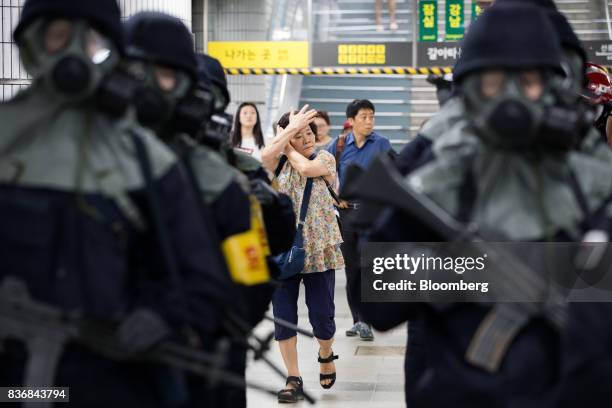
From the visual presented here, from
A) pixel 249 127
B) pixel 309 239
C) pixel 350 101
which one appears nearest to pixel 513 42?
pixel 309 239

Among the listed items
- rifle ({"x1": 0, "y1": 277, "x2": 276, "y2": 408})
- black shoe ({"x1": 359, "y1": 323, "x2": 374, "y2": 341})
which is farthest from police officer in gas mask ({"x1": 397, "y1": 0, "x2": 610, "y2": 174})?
black shoe ({"x1": 359, "y1": 323, "x2": 374, "y2": 341})

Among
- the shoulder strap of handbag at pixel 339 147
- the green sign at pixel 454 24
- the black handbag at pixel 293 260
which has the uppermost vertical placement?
the green sign at pixel 454 24

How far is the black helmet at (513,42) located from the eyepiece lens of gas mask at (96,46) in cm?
101

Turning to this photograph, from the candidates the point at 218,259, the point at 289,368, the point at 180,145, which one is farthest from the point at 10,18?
the point at 218,259

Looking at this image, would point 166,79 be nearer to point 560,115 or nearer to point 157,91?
point 157,91

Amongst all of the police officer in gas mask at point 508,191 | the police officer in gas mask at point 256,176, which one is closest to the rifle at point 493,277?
the police officer in gas mask at point 508,191

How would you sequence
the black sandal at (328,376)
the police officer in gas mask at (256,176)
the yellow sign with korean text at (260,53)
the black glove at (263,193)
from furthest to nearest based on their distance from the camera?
the yellow sign with korean text at (260,53) < the black sandal at (328,376) < the black glove at (263,193) < the police officer in gas mask at (256,176)

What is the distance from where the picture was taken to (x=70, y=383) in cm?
339

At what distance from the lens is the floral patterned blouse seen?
7938mm

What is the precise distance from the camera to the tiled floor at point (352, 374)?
7.59m

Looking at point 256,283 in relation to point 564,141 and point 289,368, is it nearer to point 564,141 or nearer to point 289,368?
point 564,141

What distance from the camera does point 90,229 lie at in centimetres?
337

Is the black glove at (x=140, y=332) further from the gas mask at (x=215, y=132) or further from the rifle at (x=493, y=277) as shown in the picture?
the gas mask at (x=215, y=132)

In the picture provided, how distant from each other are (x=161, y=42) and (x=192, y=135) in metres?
0.39
